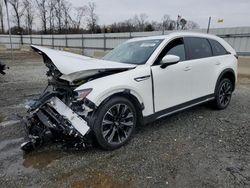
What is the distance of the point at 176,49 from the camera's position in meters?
3.95

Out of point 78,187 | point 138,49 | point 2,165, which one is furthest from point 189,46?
point 2,165

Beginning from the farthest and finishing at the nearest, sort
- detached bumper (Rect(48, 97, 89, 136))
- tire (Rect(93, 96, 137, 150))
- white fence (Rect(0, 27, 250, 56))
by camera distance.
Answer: white fence (Rect(0, 27, 250, 56)) → tire (Rect(93, 96, 137, 150)) → detached bumper (Rect(48, 97, 89, 136))

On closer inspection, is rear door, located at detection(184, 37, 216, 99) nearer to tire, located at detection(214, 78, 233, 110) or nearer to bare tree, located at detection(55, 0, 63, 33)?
tire, located at detection(214, 78, 233, 110)

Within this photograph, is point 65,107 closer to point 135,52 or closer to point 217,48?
point 135,52

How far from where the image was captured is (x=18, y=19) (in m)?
48.6

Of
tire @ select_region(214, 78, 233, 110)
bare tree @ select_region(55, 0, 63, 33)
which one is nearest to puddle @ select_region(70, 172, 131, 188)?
tire @ select_region(214, 78, 233, 110)

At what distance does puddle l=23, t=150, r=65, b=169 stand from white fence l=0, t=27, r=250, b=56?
10.1 metres

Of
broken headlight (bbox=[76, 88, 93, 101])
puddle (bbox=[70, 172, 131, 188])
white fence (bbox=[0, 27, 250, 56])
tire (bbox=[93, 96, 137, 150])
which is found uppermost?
white fence (bbox=[0, 27, 250, 56])

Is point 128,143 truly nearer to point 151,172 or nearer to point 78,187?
point 151,172

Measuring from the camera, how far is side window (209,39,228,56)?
4703mm

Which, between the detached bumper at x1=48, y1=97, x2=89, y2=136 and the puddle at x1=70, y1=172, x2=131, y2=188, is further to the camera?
the detached bumper at x1=48, y1=97, x2=89, y2=136

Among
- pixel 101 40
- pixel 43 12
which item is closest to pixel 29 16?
pixel 43 12

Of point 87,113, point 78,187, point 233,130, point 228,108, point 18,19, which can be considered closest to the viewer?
point 78,187

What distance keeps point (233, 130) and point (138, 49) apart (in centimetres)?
225
